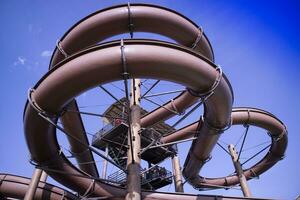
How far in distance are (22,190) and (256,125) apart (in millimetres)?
11453

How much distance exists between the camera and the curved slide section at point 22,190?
1141 centimetres

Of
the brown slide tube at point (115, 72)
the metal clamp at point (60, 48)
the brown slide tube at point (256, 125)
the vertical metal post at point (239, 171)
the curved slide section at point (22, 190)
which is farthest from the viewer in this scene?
the brown slide tube at point (256, 125)

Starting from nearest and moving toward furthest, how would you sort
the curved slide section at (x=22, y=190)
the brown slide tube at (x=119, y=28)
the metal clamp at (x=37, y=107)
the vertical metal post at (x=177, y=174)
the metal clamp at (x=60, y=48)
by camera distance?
the metal clamp at (x=37, y=107), the brown slide tube at (x=119, y=28), the metal clamp at (x=60, y=48), the curved slide section at (x=22, y=190), the vertical metal post at (x=177, y=174)

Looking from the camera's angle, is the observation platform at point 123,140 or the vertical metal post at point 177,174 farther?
the observation platform at point 123,140

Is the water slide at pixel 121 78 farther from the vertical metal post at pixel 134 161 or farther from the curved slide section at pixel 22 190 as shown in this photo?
the curved slide section at pixel 22 190

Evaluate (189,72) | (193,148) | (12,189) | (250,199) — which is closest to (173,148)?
(193,148)

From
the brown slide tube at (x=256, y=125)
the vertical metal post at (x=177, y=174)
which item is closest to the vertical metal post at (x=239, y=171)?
the brown slide tube at (x=256, y=125)

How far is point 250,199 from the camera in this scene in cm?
1002

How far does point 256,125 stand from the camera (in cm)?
1369

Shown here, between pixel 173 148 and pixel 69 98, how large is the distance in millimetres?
10987

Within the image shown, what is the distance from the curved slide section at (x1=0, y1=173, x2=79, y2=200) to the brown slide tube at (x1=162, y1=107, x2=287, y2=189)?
6066 mm

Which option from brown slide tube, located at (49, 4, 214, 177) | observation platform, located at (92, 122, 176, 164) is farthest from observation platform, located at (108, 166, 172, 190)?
brown slide tube, located at (49, 4, 214, 177)

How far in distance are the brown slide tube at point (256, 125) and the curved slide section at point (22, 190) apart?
19.9 feet

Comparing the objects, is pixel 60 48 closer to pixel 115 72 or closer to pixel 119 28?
pixel 119 28
